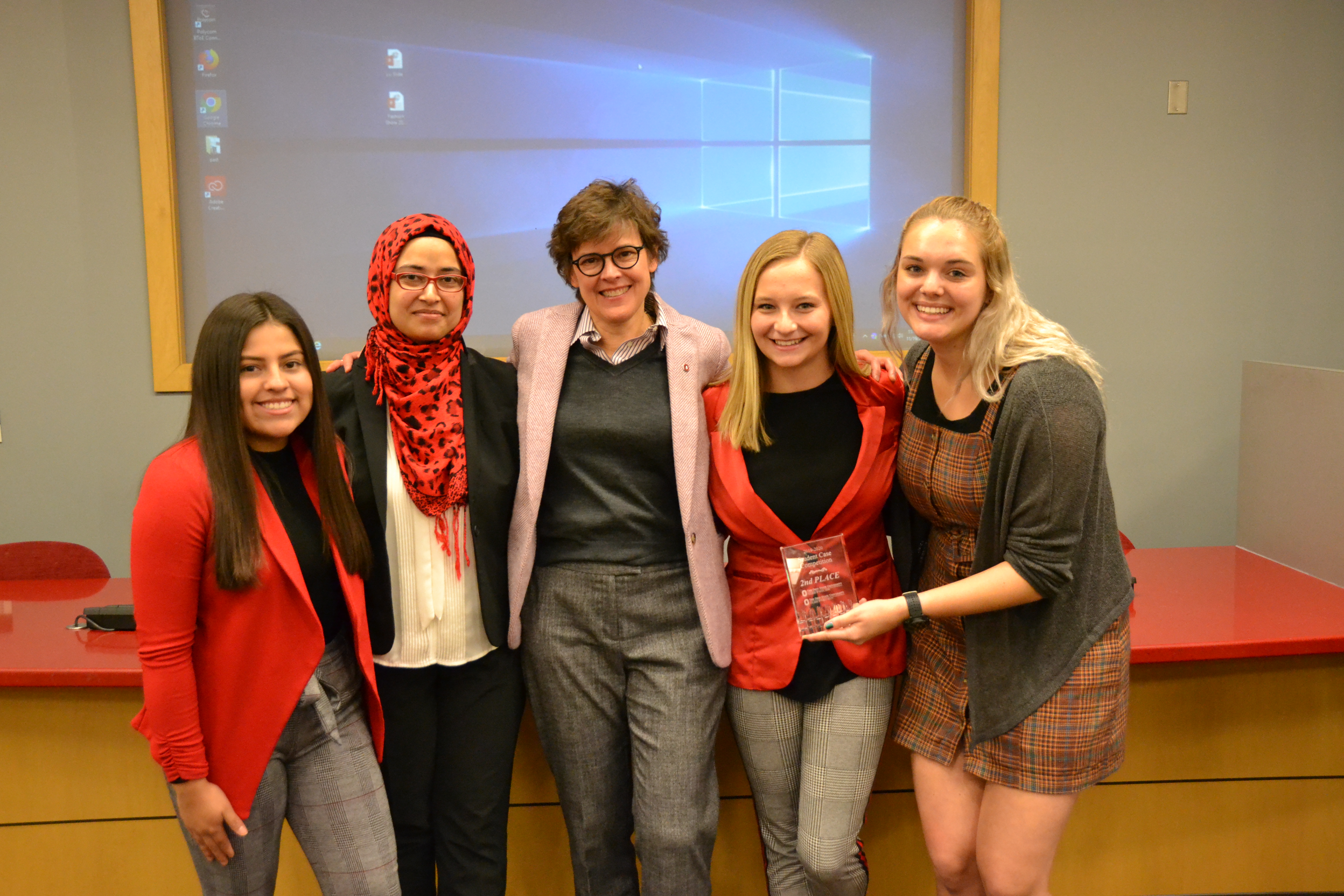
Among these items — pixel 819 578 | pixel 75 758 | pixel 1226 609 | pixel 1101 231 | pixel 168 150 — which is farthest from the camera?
pixel 1101 231

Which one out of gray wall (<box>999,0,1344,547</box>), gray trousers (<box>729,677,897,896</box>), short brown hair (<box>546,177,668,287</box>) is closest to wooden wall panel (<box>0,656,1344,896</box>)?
gray trousers (<box>729,677,897,896</box>)

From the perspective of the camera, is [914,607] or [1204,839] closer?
[914,607]

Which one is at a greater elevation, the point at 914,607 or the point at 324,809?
the point at 914,607

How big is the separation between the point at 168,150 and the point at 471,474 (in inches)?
105

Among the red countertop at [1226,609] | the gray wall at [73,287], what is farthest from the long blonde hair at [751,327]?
the gray wall at [73,287]

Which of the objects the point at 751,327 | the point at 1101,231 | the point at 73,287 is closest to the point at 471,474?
the point at 751,327

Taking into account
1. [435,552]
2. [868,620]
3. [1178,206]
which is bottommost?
[868,620]

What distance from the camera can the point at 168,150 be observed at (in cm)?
353

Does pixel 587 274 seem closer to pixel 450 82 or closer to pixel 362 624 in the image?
pixel 362 624

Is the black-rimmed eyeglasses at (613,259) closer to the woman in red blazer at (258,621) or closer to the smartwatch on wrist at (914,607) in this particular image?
the woman in red blazer at (258,621)

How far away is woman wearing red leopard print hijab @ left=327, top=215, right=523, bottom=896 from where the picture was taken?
174 cm

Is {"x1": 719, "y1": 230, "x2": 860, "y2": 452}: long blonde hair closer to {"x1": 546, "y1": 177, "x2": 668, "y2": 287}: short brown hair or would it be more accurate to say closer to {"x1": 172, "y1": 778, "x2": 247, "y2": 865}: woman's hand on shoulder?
{"x1": 546, "y1": 177, "x2": 668, "y2": 287}: short brown hair

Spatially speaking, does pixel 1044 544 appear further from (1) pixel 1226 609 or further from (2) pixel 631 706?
(1) pixel 1226 609

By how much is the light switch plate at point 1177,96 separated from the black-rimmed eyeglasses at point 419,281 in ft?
11.1
